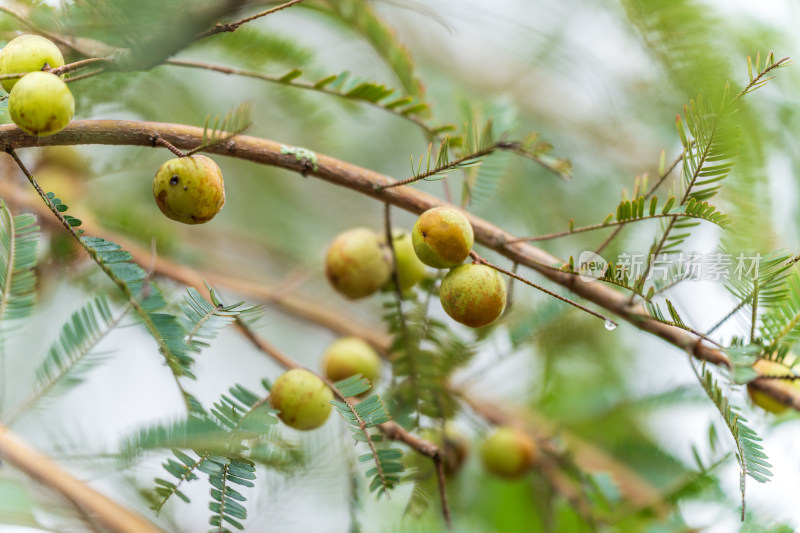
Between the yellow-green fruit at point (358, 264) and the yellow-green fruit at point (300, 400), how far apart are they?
153mm

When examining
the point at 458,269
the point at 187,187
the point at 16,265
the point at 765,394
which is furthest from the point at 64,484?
the point at 765,394

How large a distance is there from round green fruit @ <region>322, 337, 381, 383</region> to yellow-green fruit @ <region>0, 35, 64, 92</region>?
0.53 metres

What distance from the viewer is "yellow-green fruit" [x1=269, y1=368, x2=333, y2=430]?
0.74 m

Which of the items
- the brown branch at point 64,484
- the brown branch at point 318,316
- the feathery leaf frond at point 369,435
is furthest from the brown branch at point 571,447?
the brown branch at point 64,484

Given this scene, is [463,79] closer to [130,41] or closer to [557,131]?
[557,131]

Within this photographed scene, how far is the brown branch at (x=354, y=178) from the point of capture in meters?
0.56

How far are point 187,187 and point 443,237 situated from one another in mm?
237

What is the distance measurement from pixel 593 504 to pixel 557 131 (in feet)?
3.48

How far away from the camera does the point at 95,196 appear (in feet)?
4.33

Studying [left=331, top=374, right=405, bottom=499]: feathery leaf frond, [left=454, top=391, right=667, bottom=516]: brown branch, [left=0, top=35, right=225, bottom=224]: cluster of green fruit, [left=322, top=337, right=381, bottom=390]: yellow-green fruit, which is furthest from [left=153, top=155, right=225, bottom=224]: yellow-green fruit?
[left=454, top=391, right=667, bottom=516]: brown branch

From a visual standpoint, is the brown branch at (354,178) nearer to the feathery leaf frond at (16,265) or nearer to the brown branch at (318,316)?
the feathery leaf frond at (16,265)

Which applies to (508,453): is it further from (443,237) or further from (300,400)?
(443,237)

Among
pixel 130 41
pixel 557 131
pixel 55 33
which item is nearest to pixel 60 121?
pixel 130 41

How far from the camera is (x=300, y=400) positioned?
736 mm
